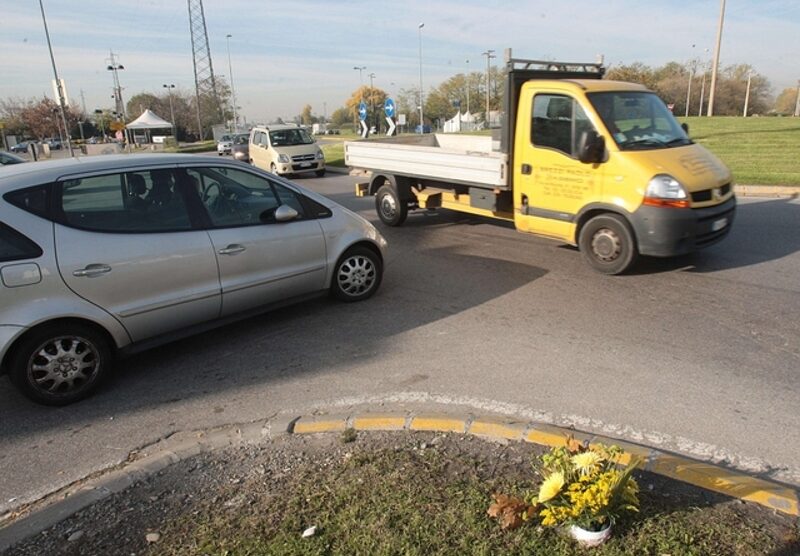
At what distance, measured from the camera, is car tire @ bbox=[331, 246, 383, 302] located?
585 cm

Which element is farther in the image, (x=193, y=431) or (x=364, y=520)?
(x=193, y=431)

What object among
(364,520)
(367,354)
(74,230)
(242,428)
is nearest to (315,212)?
(367,354)

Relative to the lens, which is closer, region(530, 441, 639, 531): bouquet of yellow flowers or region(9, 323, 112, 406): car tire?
region(530, 441, 639, 531): bouquet of yellow flowers

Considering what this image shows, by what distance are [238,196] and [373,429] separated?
2605mm

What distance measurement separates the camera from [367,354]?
188 inches

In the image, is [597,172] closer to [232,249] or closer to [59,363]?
[232,249]

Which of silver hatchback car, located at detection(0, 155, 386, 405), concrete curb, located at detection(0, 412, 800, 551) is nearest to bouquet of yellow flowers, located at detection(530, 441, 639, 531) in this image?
concrete curb, located at detection(0, 412, 800, 551)

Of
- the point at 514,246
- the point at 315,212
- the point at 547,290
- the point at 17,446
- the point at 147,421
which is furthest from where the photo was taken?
the point at 514,246

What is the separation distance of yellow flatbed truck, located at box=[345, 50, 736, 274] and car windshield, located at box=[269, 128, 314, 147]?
12565mm

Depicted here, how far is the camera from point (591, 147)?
20.8 feet

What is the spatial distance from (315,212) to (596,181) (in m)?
3.24

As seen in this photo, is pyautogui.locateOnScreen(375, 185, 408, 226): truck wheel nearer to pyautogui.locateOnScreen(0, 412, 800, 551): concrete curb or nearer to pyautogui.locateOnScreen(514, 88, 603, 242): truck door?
pyautogui.locateOnScreen(514, 88, 603, 242): truck door

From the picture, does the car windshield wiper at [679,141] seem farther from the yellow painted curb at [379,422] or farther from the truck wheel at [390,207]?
the yellow painted curb at [379,422]

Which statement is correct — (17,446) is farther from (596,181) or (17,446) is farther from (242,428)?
(596,181)
